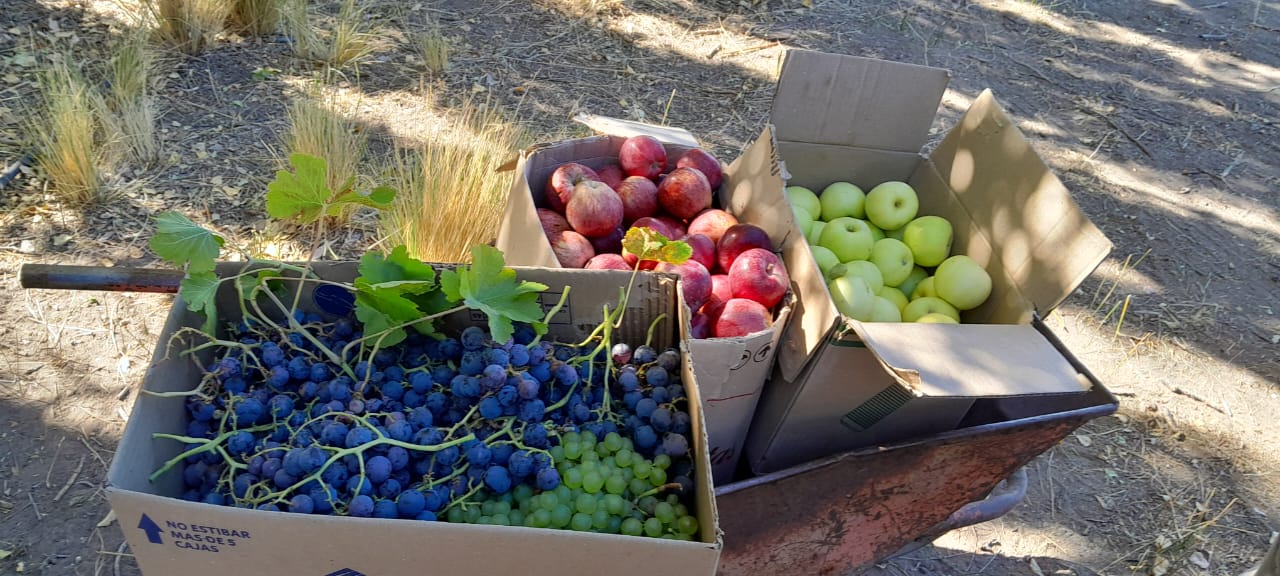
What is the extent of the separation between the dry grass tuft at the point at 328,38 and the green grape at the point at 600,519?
3293mm

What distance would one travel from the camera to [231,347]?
1.34 m

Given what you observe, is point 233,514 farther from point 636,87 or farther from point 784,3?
point 784,3

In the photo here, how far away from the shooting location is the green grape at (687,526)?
1156 mm

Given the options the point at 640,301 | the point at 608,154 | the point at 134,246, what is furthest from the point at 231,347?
the point at 134,246

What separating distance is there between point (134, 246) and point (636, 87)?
2400 mm

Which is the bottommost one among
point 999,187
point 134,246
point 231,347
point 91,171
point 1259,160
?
point 134,246

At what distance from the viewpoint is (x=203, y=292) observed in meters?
1.28

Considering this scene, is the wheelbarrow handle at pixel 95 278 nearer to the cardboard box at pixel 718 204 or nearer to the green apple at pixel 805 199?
the cardboard box at pixel 718 204

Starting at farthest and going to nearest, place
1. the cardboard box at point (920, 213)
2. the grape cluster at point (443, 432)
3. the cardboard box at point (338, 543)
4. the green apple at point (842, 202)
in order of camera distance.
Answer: the green apple at point (842, 202)
the cardboard box at point (920, 213)
the grape cluster at point (443, 432)
the cardboard box at point (338, 543)

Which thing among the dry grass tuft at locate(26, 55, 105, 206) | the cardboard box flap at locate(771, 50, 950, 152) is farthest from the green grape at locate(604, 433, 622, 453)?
the dry grass tuft at locate(26, 55, 105, 206)

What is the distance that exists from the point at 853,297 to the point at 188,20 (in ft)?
11.4

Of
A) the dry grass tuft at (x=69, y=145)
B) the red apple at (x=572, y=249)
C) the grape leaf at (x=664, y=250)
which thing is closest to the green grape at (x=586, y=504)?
the grape leaf at (x=664, y=250)

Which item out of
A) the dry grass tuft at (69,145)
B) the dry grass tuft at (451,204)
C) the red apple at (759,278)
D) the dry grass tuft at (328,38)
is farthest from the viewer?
the dry grass tuft at (328,38)

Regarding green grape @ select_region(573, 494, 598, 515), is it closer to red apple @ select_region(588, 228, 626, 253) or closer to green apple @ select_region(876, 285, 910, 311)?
red apple @ select_region(588, 228, 626, 253)
